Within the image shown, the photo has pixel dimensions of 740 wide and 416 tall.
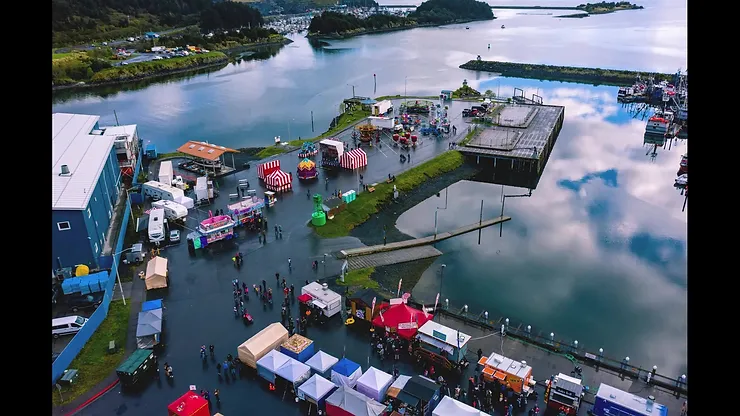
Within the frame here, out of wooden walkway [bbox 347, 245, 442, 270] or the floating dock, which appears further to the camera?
the floating dock

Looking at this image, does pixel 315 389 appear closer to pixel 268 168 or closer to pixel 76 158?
pixel 268 168

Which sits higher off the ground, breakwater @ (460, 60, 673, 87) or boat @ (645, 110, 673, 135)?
breakwater @ (460, 60, 673, 87)

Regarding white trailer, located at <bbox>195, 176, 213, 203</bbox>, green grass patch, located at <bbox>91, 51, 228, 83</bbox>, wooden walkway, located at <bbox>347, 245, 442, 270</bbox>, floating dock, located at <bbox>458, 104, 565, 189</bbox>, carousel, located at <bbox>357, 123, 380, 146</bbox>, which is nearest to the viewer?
wooden walkway, located at <bbox>347, 245, 442, 270</bbox>

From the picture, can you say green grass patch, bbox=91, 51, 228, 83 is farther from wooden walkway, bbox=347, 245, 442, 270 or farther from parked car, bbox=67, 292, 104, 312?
wooden walkway, bbox=347, 245, 442, 270

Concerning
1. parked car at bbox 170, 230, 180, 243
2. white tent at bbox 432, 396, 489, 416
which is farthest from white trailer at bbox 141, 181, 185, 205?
white tent at bbox 432, 396, 489, 416

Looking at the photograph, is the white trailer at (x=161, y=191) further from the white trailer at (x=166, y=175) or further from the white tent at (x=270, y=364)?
the white tent at (x=270, y=364)

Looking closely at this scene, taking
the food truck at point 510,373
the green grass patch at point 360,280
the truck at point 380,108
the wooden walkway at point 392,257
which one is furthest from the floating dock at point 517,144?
the food truck at point 510,373

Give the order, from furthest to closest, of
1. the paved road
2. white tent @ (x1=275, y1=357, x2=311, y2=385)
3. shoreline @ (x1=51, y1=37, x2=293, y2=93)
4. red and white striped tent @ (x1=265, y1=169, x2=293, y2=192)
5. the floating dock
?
shoreline @ (x1=51, y1=37, x2=293, y2=93)
the floating dock
red and white striped tent @ (x1=265, y1=169, x2=293, y2=192)
white tent @ (x1=275, y1=357, x2=311, y2=385)
the paved road
